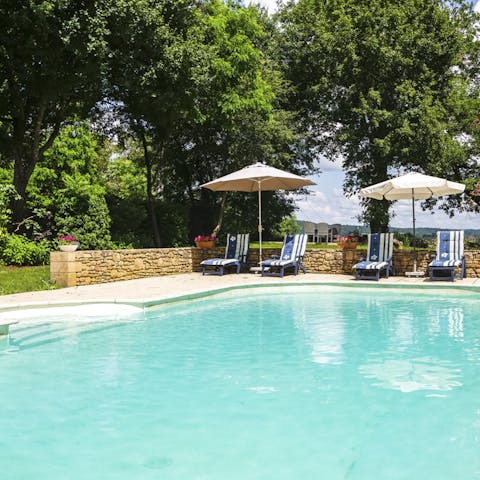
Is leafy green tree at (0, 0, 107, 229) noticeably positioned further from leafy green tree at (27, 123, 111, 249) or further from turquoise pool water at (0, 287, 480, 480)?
turquoise pool water at (0, 287, 480, 480)

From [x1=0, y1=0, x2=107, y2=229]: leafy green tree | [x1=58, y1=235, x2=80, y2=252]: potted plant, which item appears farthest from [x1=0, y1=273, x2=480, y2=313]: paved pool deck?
[x1=0, y1=0, x2=107, y2=229]: leafy green tree

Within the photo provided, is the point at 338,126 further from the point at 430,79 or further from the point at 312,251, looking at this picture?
the point at 312,251

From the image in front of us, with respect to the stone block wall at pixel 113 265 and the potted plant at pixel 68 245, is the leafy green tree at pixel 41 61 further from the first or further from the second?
the stone block wall at pixel 113 265

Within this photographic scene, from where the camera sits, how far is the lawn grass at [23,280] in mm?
10742

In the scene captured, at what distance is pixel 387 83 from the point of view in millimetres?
23156

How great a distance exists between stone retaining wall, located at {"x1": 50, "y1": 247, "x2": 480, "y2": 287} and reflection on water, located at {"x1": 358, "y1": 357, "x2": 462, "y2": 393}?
809 centimetres

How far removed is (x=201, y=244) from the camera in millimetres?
16297

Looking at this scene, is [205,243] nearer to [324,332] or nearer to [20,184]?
[20,184]

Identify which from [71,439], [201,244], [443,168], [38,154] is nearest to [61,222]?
[38,154]

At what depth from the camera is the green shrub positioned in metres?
14.2

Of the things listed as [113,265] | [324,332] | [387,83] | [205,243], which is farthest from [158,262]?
[387,83]

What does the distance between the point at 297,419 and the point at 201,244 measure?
40.3ft

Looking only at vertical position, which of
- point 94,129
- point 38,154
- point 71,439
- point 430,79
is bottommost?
point 71,439

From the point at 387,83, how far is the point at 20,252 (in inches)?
672
